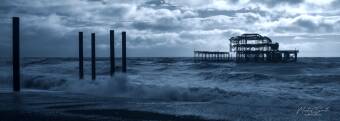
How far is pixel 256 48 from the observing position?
66.1 metres

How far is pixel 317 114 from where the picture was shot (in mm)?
11078

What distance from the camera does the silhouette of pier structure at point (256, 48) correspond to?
65.2 meters

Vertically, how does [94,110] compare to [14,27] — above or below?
below

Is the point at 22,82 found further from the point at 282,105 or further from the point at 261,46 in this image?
the point at 261,46

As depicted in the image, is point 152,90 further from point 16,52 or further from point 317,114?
point 317,114

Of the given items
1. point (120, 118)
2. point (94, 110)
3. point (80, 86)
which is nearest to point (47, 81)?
point (80, 86)

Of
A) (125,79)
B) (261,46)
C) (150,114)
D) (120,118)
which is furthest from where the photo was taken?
(261,46)

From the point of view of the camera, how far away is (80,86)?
2216cm

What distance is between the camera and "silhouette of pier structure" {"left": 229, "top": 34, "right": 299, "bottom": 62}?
6519 centimetres

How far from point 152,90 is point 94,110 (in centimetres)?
652

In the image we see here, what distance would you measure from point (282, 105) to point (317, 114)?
90.8 inches

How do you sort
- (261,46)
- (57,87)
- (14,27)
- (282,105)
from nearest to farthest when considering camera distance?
(282,105), (14,27), (57,87), (261,46)

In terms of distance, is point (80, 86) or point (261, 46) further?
point (261, 46)

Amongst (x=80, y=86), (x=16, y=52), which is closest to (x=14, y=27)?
(x=16, y=52)
